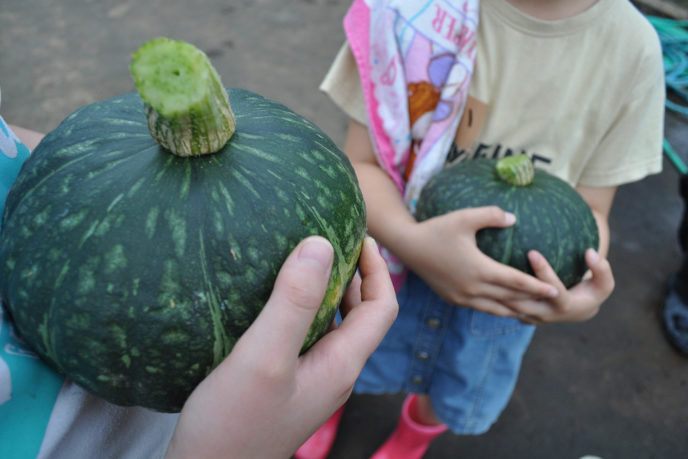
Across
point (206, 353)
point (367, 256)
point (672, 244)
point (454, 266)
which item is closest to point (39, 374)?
point (206, 353)

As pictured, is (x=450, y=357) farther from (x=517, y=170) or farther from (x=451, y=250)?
(x=517, y=170)

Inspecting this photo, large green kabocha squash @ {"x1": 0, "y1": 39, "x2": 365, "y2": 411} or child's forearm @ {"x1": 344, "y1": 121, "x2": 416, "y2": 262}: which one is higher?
large green kabocha squash @ {"x1": 0, "y1": 39, "x2": 365, "y2": 411}

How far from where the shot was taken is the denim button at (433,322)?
1615 millimetres

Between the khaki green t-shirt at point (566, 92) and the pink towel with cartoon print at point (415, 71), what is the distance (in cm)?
8

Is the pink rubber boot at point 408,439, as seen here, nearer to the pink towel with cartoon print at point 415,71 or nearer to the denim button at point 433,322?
the denim button at point 433,322

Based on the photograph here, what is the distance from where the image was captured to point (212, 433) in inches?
24.3

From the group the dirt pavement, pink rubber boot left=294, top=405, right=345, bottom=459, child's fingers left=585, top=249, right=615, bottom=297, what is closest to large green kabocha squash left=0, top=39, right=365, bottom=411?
child's fingers left=585, top=249, right=615, bottom=297

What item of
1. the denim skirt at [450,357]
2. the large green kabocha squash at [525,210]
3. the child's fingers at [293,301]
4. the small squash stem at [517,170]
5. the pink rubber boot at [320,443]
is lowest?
the pink rubber boot at [320,443]

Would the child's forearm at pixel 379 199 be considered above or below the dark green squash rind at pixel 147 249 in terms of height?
below

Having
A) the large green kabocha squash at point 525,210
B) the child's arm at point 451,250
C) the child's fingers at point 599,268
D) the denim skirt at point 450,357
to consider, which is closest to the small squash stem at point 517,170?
the large green kabocha squash at point 525,210

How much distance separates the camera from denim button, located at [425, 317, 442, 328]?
5.30ft

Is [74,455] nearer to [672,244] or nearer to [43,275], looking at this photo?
[43,275]

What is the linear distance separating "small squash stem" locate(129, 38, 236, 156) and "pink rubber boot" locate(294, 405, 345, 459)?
1.50m

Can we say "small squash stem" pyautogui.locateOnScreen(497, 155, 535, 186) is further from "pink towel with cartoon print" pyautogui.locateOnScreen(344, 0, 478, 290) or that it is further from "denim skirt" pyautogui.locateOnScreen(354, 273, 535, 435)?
"denim skirt" pyautogui.locateOnScreen(354, 273, 535, 435)
